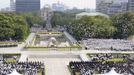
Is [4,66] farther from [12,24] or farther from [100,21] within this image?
[100,21]

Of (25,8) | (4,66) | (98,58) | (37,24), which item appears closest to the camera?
(4,66)

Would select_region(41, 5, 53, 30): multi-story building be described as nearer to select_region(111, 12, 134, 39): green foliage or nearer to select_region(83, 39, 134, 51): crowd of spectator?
select_region(111, 12, 134, 39): green foliage

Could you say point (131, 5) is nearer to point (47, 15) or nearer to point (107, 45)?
point (47, 15)

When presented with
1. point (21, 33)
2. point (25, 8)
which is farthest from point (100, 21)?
point (25, 8)

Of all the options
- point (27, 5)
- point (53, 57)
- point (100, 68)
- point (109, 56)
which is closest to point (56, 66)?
point (100, 68)

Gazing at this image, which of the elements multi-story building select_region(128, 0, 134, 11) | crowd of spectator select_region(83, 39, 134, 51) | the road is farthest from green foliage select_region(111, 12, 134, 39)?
multi-story building select_region(128, 0, 134, 11)

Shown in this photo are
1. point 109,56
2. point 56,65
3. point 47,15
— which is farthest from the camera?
point 47,15

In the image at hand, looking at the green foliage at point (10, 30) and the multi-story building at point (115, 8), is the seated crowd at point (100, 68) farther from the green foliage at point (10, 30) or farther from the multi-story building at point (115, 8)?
A: the multi-story building at point (115, 8)

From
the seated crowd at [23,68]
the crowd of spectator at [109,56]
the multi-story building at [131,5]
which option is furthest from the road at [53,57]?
the multi-story building at [131,5]
